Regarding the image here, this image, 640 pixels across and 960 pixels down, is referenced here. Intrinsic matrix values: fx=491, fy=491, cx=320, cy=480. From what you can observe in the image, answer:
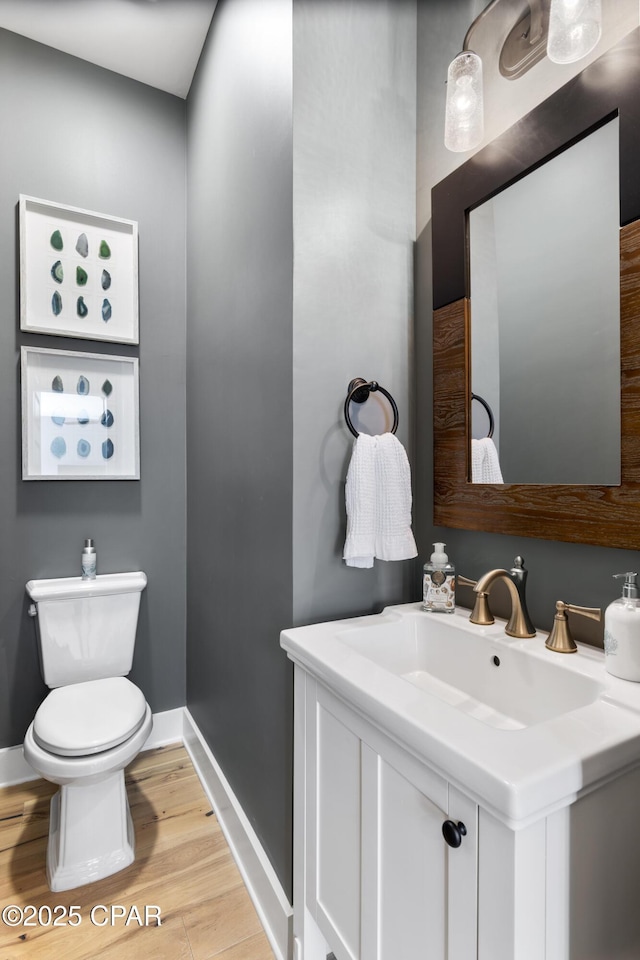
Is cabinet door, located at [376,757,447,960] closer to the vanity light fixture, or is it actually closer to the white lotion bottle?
the vanity light fixture

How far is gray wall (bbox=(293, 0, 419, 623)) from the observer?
115 centimetres

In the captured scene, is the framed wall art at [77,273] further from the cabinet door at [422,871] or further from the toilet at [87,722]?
the cabinet door at [422,871]

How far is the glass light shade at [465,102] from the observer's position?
106cm

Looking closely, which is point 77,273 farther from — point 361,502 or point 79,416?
point 361,502

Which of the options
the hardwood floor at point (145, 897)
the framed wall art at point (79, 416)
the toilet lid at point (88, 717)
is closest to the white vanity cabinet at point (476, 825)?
the hardwood floor at point (145, 897)

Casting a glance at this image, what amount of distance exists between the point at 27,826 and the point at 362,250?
207cm

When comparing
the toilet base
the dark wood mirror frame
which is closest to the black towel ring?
the dark wood mirror frame

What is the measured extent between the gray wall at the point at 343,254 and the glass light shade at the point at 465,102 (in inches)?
9.5

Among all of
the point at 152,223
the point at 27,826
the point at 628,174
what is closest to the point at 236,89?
the point at 152,223

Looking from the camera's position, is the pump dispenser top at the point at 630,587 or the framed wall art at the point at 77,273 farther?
the framed wall art at the point at 77,273

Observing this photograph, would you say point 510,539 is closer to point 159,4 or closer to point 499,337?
point 499,337

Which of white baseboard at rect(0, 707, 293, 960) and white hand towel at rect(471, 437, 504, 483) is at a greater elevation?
white hand towel at rect(471, 437, 504, 483)

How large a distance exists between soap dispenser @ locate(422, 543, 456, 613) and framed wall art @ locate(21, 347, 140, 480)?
1.30 metres

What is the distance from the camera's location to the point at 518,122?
3.45ft
